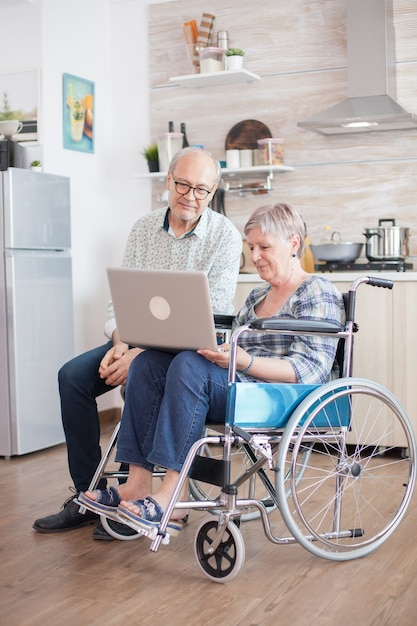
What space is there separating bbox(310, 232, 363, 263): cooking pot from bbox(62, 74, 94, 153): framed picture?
1467 mm

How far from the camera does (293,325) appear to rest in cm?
233

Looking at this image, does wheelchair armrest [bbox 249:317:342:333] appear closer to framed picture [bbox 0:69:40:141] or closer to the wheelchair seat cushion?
the wheelchair seat cushion

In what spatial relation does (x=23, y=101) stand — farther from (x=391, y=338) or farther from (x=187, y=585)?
(x=187, y=585)

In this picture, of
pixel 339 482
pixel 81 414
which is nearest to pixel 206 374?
pixel 339 482

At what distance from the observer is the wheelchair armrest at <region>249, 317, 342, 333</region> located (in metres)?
2.29

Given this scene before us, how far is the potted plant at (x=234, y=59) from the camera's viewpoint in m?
4.66

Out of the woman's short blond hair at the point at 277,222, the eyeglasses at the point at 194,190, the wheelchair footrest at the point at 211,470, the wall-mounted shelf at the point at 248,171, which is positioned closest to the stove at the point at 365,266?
the wall-mounted shelf at the point at 248,171

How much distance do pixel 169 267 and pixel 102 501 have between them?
0.85 metres

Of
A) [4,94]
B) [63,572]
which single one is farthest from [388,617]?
[4,94]

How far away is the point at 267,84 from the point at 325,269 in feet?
3.79

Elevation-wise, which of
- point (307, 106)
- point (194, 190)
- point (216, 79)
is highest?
point (216, 79)

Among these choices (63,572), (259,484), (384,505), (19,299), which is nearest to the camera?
(63,572)

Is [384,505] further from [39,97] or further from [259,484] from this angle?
[39,97]

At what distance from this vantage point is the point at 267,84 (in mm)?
4801
